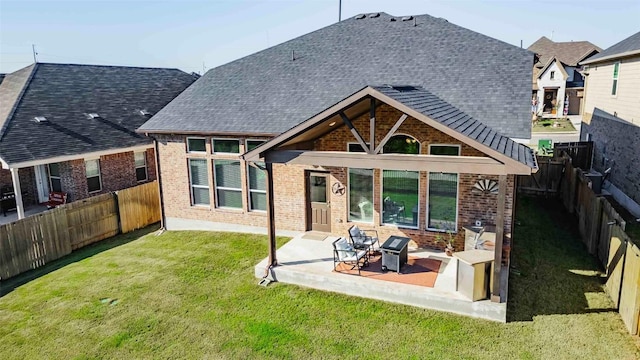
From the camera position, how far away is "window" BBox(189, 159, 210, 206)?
14511 mm

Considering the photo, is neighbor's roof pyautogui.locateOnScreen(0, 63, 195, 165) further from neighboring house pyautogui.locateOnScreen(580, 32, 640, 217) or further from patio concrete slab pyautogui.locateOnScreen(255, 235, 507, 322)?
neighboring house pyautogui.locateOnScreen(580, 32, 640, 217)

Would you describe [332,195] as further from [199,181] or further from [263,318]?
[199,181]

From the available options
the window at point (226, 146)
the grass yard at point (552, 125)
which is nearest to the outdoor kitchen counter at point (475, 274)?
the window at point (226, 146)

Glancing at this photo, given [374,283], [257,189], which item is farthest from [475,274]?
[257,189]

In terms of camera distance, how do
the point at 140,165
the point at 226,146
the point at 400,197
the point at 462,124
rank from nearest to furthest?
the point at 462,124
the point at 400,197
the point at 226,146
the point at 140,165

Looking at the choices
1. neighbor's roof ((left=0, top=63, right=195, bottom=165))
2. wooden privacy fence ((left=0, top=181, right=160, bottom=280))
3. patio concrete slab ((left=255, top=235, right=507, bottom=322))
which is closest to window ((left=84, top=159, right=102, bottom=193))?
neighbor's roof ((left=0, top=63, right=195, bottom=165))

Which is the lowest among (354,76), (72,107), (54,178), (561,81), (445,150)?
(54,178)

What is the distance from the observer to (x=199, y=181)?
48.3 feet

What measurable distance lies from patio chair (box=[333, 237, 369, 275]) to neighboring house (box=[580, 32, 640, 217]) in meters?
10.8

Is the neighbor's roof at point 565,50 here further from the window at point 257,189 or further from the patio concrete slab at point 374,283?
the patio concrete slab at point 374,283

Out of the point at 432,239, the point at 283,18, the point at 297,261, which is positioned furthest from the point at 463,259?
the point at 283,18

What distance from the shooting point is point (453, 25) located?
14711 mm

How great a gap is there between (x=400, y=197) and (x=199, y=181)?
7.11 m

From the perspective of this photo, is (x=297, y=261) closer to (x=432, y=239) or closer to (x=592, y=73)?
(x=432, y=239)
